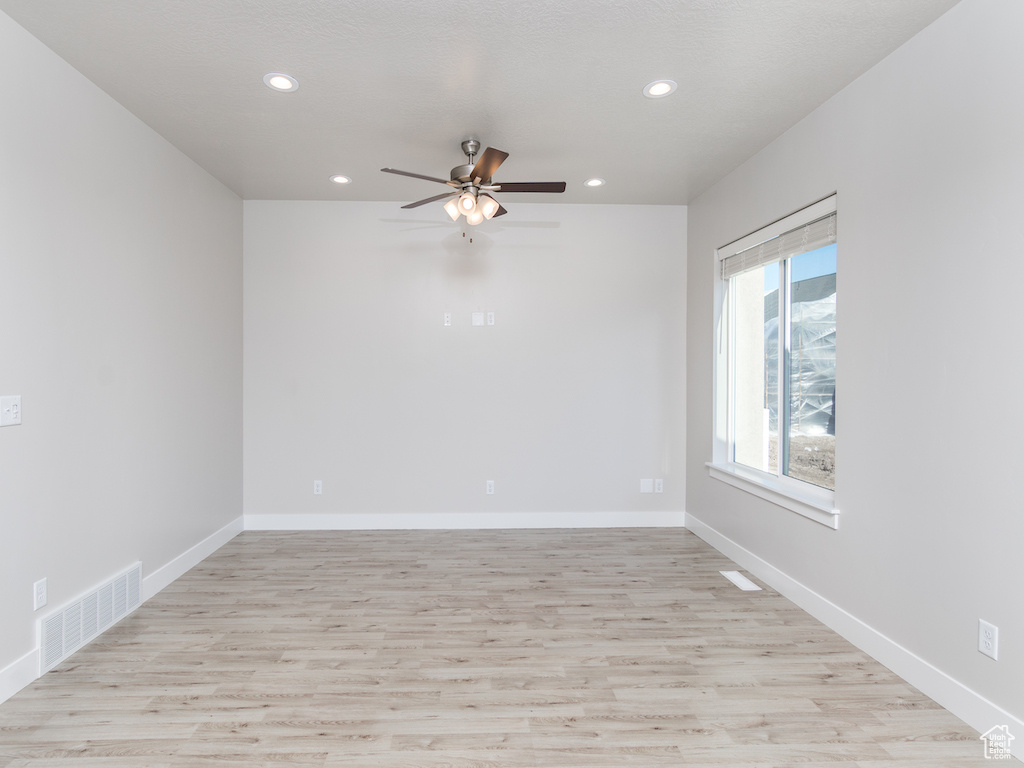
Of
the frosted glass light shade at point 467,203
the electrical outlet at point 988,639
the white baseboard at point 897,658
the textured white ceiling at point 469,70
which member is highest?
the textured white ceiling at point 469,70

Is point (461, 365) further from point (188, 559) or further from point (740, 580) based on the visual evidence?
point (740, 580)

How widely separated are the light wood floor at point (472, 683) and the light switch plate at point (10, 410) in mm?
1083

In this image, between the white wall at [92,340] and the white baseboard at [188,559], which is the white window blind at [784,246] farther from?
the white baseboard at [188,559]

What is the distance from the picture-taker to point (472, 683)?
7.43 feet

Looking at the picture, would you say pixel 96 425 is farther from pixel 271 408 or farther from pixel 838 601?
pixel 838 601

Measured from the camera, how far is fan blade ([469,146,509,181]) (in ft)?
9.00

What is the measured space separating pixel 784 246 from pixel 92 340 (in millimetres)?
3787

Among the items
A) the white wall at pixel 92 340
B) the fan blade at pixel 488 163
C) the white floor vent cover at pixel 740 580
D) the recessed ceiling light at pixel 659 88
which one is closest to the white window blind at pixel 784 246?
the recessed ceiling light at pixel 659 88

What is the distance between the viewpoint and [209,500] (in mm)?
3912

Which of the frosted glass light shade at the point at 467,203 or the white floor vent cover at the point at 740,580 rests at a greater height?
the frosted glass light shade at the point at 467,203

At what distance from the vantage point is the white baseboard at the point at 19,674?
212 cm

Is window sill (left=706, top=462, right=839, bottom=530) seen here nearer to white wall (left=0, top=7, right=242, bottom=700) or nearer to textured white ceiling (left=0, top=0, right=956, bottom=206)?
textured white ceiling (left=0, top=0, right=956, bottom=206)

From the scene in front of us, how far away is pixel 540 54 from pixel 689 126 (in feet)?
3.75
